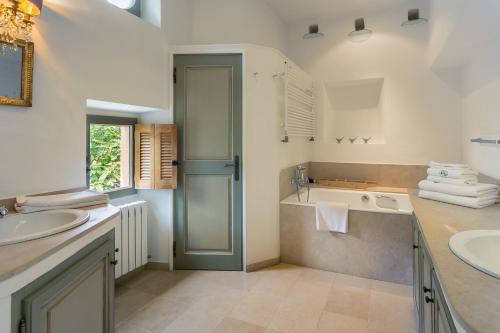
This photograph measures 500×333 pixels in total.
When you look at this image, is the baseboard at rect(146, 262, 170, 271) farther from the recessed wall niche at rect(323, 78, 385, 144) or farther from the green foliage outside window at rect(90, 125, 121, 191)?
the recessed wall niche at rect(323, 78, 385, 144)

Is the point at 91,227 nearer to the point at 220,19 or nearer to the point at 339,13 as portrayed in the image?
the point at 220,19

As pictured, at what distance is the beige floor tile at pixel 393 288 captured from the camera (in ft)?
7.89

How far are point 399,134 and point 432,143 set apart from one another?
1.23 feet

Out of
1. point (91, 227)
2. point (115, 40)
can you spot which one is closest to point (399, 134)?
point (115, 40)

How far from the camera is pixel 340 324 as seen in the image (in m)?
2.00

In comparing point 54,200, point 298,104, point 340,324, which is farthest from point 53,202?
point 298,104

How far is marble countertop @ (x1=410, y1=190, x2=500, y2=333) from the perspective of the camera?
0.65m

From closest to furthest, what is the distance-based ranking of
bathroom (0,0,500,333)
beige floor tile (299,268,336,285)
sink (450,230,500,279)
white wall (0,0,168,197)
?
sink (450,230,500,279), bathroom (0,0,500,333), white wall (0,0,168,197), beige floor tile (299,268,336,285)

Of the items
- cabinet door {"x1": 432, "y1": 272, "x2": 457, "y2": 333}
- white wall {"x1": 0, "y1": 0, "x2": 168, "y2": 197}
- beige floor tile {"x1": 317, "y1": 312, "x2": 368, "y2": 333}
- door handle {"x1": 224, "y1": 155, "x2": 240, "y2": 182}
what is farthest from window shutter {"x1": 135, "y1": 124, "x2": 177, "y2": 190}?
cabinet door {"x1": 432, "y1": 272, "x2": 457, "y2": 333}

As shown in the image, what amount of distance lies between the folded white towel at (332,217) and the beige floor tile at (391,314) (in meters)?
0.62

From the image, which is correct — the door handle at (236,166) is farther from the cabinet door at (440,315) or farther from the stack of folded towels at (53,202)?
the cabinet door at (440,315)

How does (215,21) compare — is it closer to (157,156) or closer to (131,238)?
(157,156)

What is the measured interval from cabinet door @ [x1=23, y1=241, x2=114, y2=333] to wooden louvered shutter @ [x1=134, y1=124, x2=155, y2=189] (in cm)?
129

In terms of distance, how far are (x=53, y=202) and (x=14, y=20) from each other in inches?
37.6
